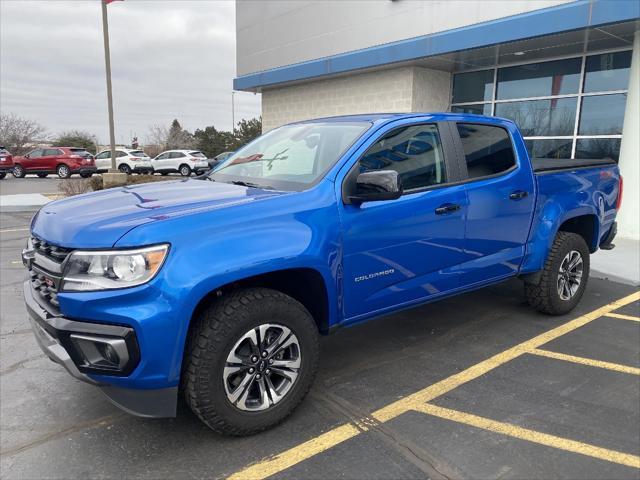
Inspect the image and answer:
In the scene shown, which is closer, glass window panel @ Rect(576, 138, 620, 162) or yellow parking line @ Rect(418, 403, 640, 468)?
yellow parking line @ Rect(418, 403, 640, 468)

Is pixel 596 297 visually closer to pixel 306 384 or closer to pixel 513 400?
pixel 513 400

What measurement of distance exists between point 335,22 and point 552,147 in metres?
7.34

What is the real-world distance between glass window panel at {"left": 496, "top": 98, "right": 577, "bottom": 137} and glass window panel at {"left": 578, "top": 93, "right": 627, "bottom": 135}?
0.90 feet

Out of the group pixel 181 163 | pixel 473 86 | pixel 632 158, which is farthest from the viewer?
pixel 181 163

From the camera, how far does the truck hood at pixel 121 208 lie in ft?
8.29

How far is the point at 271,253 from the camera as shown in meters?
2.75

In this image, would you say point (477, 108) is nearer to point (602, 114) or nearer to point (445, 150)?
point (602, 114)

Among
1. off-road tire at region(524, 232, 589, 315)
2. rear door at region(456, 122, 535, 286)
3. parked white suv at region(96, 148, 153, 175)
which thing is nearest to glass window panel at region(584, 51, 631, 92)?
off-road tire at region(524, 232, 589, 315)

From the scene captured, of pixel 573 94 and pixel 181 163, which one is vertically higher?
pixel 573 94

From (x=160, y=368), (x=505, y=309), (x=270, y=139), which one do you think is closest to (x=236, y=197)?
(x=160, y=368)

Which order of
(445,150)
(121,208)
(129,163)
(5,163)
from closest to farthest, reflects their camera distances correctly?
(121,208) → (445,150) → (5,163) → (129,163)

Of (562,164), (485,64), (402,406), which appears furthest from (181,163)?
(402,406)

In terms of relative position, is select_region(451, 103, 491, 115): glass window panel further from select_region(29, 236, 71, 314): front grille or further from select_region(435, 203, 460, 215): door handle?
select_region(29, 236, 71, 314): front grille

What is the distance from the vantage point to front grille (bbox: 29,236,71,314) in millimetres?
2597
